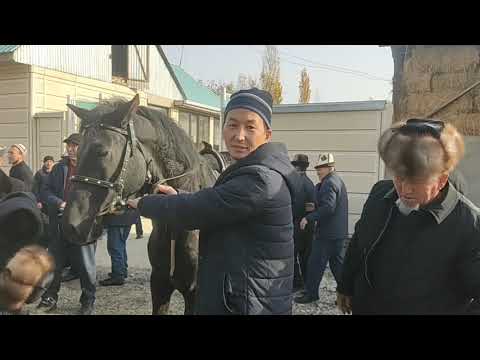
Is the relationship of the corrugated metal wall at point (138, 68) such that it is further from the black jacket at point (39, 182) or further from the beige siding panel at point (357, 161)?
the beige siding panel at point (357, 161)

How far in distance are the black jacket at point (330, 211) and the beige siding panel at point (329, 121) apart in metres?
1.69

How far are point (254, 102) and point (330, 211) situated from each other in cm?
356

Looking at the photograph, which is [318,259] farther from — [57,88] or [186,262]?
[57,88]

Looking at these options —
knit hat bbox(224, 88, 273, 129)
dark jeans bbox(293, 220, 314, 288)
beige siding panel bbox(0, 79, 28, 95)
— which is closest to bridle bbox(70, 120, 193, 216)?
knit hat bbox(224, 88, 273, 129)

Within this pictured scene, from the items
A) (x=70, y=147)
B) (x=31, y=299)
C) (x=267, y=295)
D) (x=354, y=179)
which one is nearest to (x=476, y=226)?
(x=267, y=295)

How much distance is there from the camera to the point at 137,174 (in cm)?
222

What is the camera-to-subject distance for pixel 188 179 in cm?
240

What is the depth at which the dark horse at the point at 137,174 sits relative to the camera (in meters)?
2.07

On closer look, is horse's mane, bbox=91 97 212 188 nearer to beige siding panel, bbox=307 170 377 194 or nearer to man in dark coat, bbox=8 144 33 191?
man in dark coat, bbox=8 144 33 191

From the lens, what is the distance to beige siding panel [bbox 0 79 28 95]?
18.7ft

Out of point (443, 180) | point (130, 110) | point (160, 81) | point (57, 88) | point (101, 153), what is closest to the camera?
point (443, 180)

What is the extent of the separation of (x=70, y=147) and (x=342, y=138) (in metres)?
4.28

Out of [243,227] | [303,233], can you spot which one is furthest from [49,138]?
[243,227]
